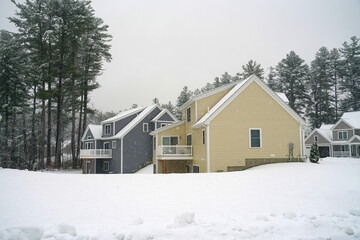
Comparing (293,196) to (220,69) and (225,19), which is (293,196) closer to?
(225,19)

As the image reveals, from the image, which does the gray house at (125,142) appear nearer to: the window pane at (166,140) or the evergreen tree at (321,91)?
the window pane at (166,140)

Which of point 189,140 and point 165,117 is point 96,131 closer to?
point 165,117

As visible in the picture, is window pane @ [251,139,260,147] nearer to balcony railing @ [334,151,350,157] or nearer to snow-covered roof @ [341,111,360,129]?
snow-covered roof @ [341,111,360,129]

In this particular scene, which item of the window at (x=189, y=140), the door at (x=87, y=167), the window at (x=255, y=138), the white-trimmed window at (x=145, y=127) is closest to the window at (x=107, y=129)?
the white-trimmed window at (x=145, y=127)

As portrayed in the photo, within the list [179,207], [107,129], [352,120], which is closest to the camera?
[179,207]

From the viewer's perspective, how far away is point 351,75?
5097 centimetres

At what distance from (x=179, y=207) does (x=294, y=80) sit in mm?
49883

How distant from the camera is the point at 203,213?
7.14 m

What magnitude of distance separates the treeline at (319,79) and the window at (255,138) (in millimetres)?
34328

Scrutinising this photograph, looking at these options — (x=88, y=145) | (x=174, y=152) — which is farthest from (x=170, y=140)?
(x=88, y=145)

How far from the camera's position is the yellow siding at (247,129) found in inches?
714

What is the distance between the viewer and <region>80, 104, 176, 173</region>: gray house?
30.5 m

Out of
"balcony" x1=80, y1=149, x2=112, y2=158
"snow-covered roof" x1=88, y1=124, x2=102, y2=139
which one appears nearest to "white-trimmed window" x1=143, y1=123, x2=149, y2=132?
"balcony" x1=80, y1=149, x2=112, y2=158

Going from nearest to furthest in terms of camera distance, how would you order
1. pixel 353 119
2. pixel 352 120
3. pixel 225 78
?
pixel 352 120, pixel 353 119, pixel 225 78
